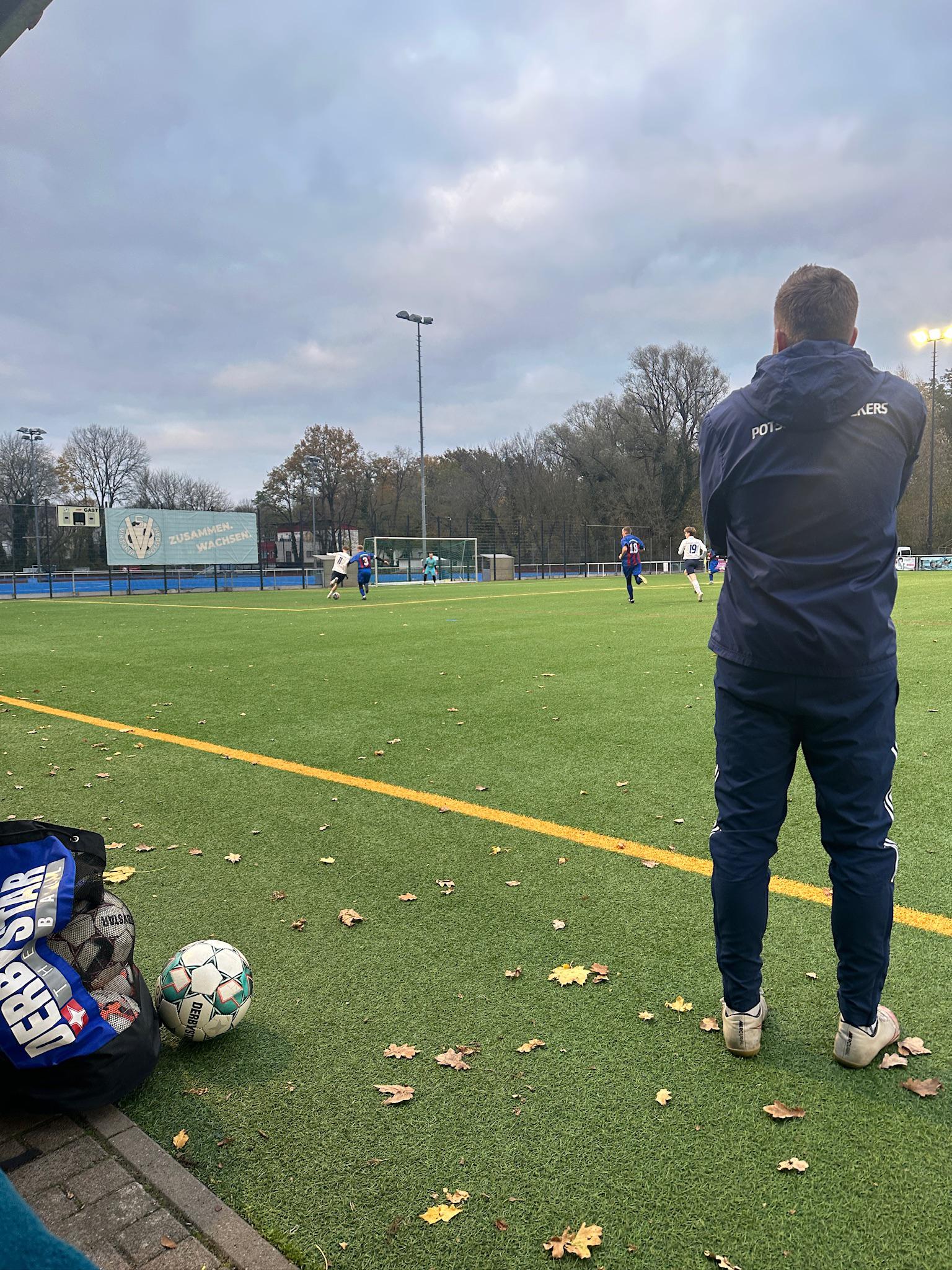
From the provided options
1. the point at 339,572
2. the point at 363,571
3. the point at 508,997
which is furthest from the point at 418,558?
the point at 508,997

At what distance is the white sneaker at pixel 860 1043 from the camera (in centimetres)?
239

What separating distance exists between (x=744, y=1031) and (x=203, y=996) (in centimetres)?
166

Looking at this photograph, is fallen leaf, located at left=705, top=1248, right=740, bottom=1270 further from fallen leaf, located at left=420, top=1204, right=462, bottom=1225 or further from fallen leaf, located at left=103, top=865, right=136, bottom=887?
fallen leaf, located at left=103, top=865, right=136, bottom=887

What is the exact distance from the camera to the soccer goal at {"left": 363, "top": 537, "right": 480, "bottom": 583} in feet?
137

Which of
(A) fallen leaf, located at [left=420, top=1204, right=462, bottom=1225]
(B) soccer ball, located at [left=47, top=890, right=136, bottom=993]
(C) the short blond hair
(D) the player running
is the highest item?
(C) the short blond hair

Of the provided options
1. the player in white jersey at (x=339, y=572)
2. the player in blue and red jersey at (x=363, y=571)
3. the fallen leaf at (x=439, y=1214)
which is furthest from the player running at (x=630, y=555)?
the fallen leaf at (x=439, y=1214)

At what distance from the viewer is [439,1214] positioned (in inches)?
76.1

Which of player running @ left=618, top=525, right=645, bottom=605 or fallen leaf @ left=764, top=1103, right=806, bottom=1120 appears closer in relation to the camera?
fallen leaf @ left=764, top=1103, right=806, bottom=1120

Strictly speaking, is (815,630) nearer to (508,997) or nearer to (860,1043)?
(860,1043)

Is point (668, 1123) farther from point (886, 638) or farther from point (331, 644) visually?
point (331, 644)

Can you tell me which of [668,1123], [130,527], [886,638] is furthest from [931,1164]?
[130,527]

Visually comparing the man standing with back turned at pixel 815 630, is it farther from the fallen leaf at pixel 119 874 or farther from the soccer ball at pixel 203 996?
the fallen leaf at pixel 119 874

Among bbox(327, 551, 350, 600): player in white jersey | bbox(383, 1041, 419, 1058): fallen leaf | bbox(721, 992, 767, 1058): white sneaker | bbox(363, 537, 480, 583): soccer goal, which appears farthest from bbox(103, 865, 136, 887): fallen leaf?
bbox(363, 537, 480, 583): soccer goal

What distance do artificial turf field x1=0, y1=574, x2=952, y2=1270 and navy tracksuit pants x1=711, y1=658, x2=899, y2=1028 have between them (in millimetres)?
312
